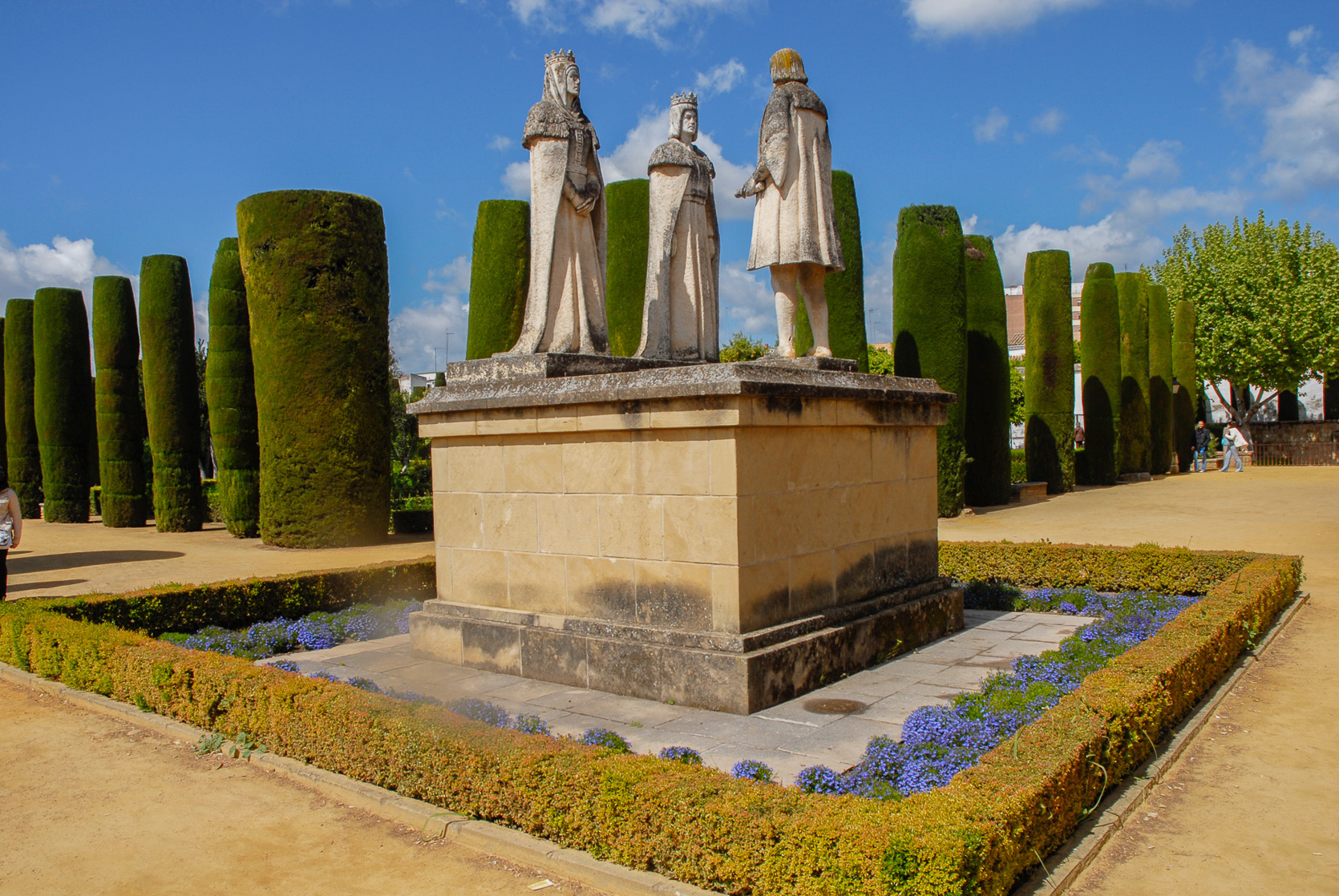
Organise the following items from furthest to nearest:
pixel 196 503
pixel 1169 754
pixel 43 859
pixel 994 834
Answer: pixel 196 503
pixel 1169 754
pixel 43 859
pixel 994 834

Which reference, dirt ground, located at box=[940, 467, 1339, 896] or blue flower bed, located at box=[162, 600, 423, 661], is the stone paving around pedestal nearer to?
blue flower bed, located at box=[162, 600, 423, 661]

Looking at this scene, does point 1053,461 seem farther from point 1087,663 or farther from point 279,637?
point 279,637

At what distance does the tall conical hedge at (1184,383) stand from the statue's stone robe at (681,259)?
1079 inches

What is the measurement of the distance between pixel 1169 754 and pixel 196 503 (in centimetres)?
1893

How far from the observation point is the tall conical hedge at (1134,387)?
26.4 meters

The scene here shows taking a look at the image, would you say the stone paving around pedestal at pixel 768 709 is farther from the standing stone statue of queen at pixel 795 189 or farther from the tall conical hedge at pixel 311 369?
the tall conical hedge at pixel 311 369

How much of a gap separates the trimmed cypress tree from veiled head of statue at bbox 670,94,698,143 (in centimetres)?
1781

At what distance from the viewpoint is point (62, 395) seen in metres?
22.3

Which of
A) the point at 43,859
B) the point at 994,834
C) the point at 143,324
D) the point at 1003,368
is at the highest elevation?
the point at 143,324

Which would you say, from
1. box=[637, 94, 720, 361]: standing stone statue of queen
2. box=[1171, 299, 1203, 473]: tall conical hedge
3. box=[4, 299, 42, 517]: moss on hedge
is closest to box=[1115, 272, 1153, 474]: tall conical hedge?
box=[1171, 299, 1203, 473]: tall conical hedge

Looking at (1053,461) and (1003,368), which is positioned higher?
(1003,368)

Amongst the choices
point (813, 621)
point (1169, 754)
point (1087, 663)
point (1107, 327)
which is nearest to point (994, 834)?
point (1169, 754)

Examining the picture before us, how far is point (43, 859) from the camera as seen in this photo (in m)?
4.23

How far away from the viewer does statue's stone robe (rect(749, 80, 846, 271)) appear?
760cm
